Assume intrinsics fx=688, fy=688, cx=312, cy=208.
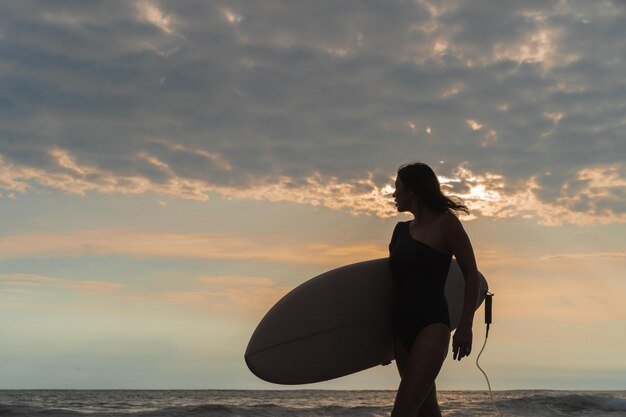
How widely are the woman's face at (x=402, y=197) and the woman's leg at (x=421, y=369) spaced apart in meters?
0.57

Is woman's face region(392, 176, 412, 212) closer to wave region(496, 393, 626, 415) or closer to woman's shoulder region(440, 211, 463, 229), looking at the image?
woman's shoulder region(440, 211, 463, 229)

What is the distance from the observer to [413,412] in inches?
115

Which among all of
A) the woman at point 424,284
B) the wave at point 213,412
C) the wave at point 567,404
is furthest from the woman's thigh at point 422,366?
the wave at point 567,404

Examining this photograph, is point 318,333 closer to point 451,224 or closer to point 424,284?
point 424,284

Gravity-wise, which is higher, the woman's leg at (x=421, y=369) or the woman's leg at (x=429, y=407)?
the woman's leg at (x=421, y=369)

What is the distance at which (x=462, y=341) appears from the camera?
295 centimetres

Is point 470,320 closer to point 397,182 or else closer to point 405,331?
point 405,331

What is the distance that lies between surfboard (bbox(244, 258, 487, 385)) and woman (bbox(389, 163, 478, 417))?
0.52 m

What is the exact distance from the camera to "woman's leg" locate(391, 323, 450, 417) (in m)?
2.91

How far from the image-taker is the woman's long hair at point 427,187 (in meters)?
3.11

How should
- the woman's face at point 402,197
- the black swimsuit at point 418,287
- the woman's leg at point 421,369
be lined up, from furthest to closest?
the woman's face at point 402,197 < the black swimsuit at point 418,287 < the woman's leg at point 421,369

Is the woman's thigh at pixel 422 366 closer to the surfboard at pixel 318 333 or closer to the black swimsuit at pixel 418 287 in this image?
the black swimsuit at pixel 418 287

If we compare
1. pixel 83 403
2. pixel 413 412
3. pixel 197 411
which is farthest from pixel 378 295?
pixel 83 403

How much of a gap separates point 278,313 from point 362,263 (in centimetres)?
57
